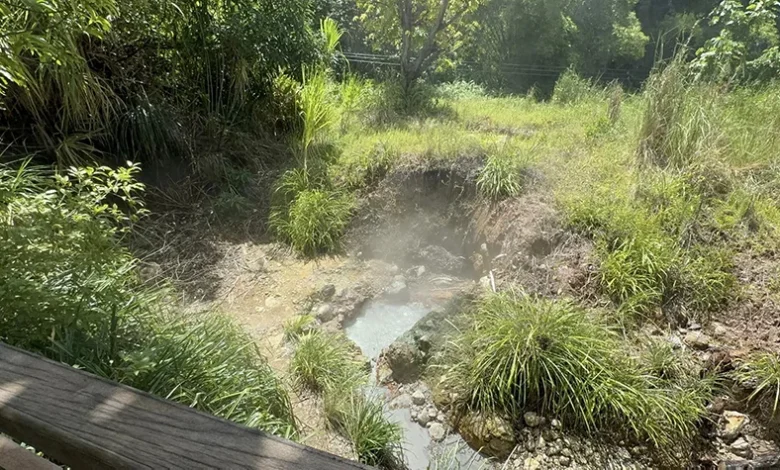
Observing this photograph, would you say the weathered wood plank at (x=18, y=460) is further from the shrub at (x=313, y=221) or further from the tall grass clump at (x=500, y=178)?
the tall grass clump at (x=500, y=178)

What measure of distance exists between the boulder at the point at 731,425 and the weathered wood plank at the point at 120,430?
2748 mm

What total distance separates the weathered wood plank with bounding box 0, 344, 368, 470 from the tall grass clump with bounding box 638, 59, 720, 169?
397 cm

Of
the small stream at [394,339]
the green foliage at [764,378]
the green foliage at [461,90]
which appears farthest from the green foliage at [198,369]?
the green foliage at [461,90]

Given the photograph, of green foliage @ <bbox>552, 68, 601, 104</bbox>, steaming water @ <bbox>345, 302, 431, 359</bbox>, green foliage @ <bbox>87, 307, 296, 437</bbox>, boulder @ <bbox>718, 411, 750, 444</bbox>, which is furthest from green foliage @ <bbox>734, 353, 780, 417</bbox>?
green foliage @ <bbox>552, 68, 601, 104</bbox>

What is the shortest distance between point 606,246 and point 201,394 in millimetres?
2632

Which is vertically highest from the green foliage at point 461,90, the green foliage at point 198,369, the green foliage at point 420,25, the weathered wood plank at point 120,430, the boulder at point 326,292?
the green foliage at point 420,25

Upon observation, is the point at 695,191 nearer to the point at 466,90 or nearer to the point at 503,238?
the point at 503,238

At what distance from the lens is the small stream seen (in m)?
2.45

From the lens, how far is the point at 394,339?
3.25 metres

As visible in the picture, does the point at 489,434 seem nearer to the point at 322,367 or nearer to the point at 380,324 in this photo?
the point at 322,367

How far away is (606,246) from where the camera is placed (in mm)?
3158

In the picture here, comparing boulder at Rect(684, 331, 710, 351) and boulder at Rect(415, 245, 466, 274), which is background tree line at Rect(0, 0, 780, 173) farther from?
boulder at Rect(684, 331, 710, 351)

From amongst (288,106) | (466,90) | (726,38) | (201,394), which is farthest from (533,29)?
(201,394)

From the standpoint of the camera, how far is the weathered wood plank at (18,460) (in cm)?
66
